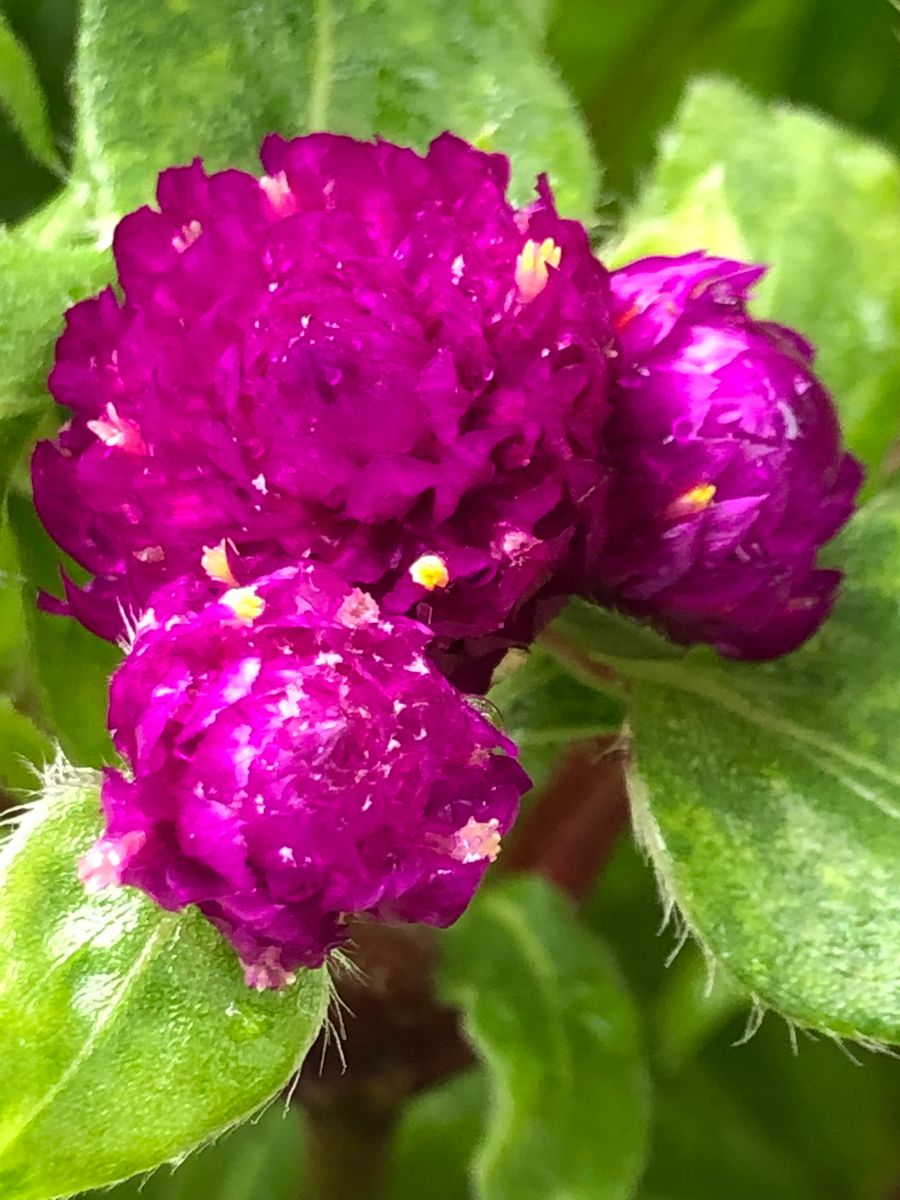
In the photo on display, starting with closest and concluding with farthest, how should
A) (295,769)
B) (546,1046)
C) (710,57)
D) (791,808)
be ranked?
(295,769) → (791,808) → (546,1046) → (710,57)

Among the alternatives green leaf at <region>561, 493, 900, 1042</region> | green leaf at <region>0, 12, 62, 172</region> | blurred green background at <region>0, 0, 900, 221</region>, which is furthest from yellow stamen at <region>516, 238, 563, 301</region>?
blurred green background at <region>0, 0, 900, 221</region>

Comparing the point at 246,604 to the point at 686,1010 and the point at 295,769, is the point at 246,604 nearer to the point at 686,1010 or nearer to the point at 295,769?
the point at 295,769

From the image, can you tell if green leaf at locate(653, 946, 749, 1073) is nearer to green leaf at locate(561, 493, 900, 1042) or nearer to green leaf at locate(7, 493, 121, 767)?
green leaf at locate(561, 493, 900, 1042)

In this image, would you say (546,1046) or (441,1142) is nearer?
(546,1046)

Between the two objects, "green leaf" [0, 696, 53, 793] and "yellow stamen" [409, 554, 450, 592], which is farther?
"green leaf" [0, 696, 53, 793]

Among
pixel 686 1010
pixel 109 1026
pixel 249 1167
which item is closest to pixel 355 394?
pixel 109 1026

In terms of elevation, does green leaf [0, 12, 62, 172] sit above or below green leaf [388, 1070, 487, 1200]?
above
